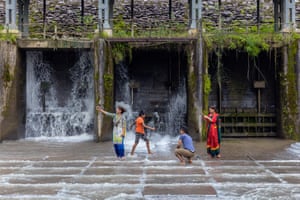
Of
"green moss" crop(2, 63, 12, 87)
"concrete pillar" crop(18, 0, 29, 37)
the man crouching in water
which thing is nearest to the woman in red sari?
the man crouching in water

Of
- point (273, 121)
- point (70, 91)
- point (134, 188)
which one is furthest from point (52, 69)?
point (134, 188)

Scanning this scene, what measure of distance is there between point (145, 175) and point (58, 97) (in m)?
11.7

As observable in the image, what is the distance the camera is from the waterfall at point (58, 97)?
19.2 m

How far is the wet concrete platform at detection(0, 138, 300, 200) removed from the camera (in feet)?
25.6

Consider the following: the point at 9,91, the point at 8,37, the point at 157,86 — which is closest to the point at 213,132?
the point at 157,86

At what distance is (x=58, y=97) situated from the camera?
20.1 meters

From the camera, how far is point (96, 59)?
16875 mm

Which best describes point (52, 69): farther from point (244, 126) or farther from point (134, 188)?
point (134, 188)

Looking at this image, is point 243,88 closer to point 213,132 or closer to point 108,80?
point 108,80

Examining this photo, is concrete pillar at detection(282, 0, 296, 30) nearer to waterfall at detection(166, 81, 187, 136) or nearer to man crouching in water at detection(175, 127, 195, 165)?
waterfall at detection(166, 81, 187, 136)

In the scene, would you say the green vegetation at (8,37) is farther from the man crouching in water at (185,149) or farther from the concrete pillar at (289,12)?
the concrete pillar at (289,12)

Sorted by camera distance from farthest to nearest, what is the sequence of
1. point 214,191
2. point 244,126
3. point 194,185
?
point 244,126 < point 194,185 < point 214,191

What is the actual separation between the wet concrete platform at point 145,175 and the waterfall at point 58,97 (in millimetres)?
4647

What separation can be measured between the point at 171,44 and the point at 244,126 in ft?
18.2
